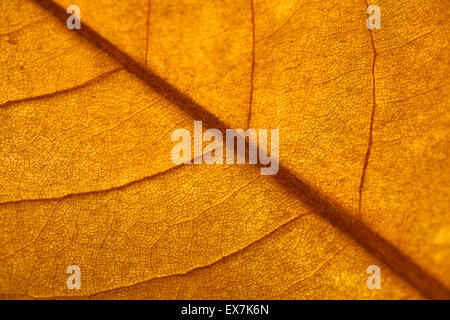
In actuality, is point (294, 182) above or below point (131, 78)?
below

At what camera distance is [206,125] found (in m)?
0.96

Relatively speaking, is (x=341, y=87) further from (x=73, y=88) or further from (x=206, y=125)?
(x=73, y=88)

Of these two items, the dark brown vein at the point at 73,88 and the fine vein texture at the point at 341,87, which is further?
the dark brown vein at the point at 73,88

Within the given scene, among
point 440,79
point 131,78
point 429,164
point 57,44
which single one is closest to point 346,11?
point 440,79

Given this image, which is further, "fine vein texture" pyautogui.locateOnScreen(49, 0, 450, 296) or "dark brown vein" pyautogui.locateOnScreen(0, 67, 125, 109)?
"dark brown vein" pyautogui.locateOnScreen(0, 67, 125, 109)

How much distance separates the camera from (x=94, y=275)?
0.99 meters

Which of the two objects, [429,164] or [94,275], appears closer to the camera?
[429,164]

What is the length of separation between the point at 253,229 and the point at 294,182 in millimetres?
148

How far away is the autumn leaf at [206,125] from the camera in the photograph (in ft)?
3.01

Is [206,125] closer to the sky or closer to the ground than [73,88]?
closer to the ground

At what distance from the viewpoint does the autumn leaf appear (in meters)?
0.92

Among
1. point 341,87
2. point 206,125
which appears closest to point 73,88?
point 206,125

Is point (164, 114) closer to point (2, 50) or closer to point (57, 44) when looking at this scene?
point (57, 44)
